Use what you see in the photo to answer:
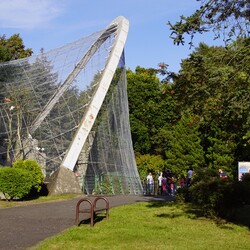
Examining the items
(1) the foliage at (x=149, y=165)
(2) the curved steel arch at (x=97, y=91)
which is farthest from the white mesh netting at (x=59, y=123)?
(1) the foliage at (x=149, y=165)

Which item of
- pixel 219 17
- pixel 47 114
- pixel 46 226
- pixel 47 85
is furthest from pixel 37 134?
pixel 219 17

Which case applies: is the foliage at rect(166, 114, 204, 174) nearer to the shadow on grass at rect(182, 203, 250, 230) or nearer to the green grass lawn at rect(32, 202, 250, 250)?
the shadow on grass at rect(182, 203, 250, 230)

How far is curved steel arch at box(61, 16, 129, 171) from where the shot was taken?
24.9m

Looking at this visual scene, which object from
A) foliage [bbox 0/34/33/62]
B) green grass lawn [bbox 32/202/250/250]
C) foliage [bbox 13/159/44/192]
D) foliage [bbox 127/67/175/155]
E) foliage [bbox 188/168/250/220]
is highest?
foliage [bbox 0/34/33/62]

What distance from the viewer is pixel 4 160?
85.6 ft

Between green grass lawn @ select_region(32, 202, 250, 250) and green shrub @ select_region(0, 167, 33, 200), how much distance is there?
704 cm

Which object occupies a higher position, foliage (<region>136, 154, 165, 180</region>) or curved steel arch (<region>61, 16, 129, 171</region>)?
curved steel arch (<region>61, 16, 129, 171</region>)

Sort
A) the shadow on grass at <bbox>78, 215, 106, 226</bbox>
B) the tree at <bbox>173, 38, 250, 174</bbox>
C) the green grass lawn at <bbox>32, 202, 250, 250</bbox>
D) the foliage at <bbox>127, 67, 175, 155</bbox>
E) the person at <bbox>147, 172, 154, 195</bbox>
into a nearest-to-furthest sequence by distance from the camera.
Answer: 1. the green grass lawn at <bbox>32, 202, 250, 250</bbox>
2. the tree at <bbox>173, 38, 250, 174</bbox>
3. the shadow on grass at <bbox>78, 215, 106, 226</bbox>
4. the person at <bbox>147, 172, 154, 195</bbox>
5. the foliage at <bbox>127, 67, 175, 155</bbox>

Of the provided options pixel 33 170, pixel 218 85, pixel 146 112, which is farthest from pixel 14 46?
pixel 218 85

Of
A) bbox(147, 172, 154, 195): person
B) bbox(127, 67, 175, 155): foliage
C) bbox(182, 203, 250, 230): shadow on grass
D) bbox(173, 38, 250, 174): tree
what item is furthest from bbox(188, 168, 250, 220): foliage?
bbox(127, 67, 175, 155): foliage

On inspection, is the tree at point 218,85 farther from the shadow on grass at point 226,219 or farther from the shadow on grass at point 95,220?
the shadow on grass at point 95,220

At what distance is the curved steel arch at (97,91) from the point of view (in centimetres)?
2488

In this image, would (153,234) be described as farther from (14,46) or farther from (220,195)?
(14,46)

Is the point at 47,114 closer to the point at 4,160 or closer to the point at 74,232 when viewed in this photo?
the point at 4,160
